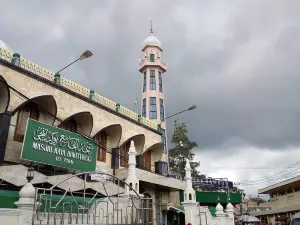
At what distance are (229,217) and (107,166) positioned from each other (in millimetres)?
8213

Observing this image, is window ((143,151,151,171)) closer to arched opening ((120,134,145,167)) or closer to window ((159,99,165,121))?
arched opening ((120,134,145,167))

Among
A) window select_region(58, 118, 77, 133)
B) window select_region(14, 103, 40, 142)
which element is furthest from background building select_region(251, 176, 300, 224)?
window select_region(14, 103, 40, 142)

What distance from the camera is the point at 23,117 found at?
47.6ft

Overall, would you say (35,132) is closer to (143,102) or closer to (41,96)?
(41,96)

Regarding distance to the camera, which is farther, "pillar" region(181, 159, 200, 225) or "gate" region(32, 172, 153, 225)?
"pillar" region(181, 159, 200, 225)

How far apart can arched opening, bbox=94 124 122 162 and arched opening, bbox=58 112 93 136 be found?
1359 mm

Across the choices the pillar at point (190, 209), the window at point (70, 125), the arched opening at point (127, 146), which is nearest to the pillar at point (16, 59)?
the window at point (70, 125)

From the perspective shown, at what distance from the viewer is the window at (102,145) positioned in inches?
739

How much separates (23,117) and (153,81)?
20847 millimetres

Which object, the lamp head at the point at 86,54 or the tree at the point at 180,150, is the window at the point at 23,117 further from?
the tree at the point at 180,150

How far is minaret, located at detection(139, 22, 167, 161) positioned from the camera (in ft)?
106

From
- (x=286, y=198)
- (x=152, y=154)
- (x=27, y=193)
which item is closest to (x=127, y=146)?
(x=152, y=154)

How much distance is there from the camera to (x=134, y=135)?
20969 mm

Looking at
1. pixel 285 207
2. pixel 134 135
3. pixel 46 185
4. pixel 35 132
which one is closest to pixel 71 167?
pixel 46 185
